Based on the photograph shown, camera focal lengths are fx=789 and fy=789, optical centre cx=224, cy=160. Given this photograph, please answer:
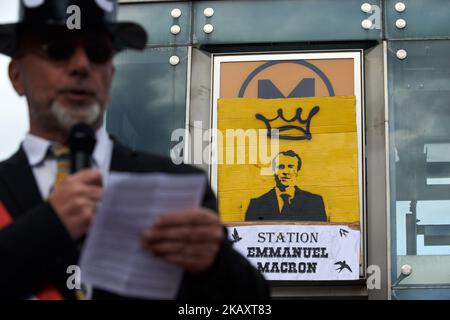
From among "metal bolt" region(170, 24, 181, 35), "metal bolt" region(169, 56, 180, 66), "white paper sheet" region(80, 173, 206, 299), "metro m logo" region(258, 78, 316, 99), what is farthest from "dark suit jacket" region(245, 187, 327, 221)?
"white paper sheet" region(80, 173, 206, 299)

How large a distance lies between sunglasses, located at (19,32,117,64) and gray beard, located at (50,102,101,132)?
0.15m

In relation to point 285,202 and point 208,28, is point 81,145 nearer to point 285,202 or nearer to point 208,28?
point 285,202

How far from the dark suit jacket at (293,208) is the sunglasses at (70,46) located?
323 inches

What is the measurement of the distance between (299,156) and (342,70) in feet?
4.46

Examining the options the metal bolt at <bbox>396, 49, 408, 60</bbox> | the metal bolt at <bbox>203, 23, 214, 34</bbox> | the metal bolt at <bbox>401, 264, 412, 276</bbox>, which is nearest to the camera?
the metal bolt at <bbox>401, 264, 412, 276</bbox>

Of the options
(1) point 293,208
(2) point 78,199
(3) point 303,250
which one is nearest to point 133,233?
(2) point 78,199

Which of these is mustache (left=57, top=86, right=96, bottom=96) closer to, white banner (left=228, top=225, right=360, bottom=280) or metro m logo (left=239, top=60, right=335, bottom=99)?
white banner (left=228, top=225, right=360, bottom=280)

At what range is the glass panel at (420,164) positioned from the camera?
10.2 m

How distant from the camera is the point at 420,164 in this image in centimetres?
1054

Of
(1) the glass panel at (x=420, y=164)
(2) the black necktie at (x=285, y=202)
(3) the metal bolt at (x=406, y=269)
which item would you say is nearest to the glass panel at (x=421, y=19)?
(1) the glass panel at (x=420, y=164)

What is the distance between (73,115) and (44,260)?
452 mm

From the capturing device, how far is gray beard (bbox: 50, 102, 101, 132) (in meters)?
2.36

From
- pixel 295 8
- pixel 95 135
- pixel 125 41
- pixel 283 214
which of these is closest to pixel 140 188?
pixel 95 135
